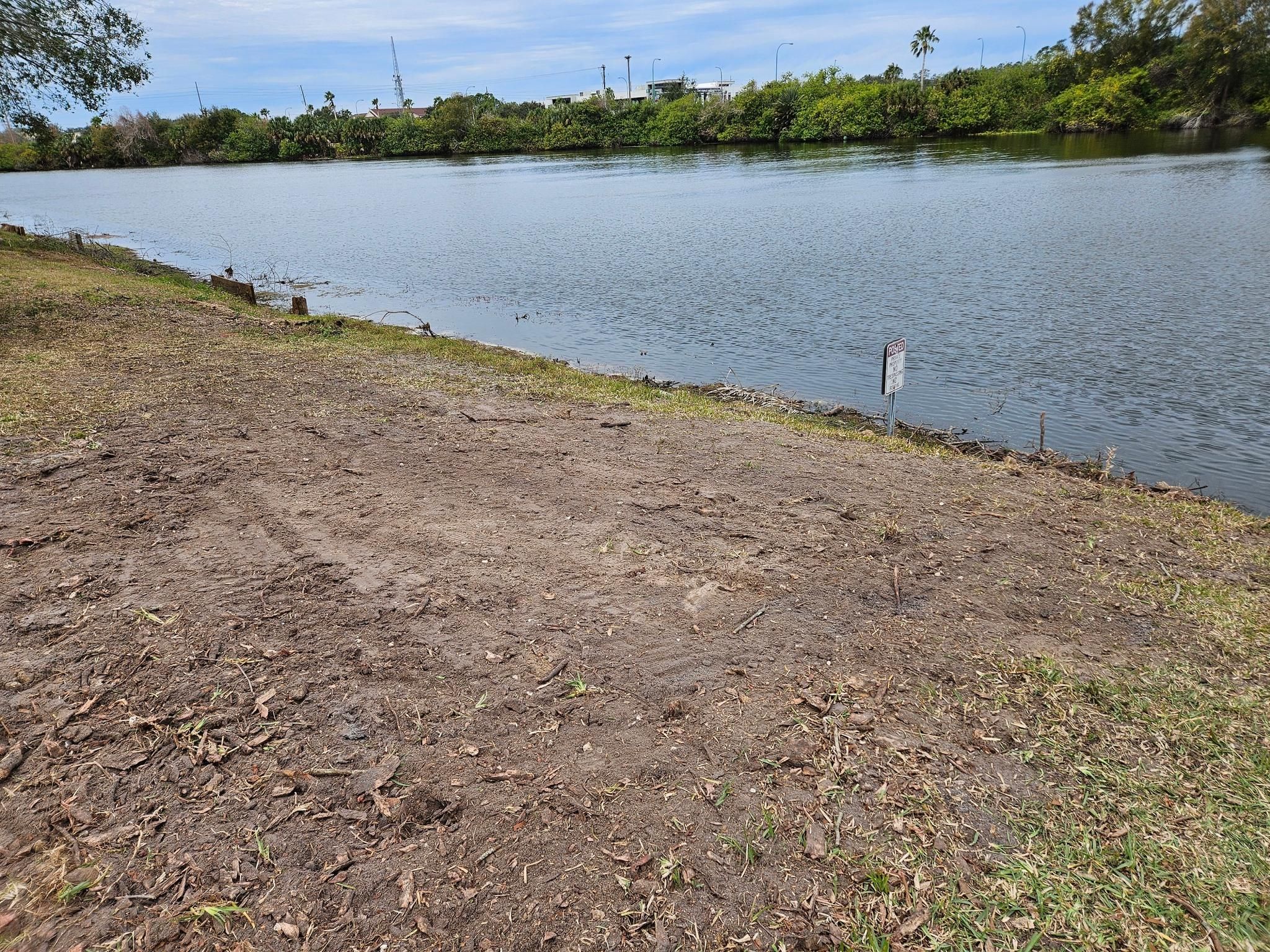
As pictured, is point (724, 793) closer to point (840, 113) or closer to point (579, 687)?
point (579, 687)

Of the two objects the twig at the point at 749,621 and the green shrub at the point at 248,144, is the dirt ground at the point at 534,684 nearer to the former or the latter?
the twig at the point at 749,621

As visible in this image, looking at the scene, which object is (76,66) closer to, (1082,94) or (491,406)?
(491,406)

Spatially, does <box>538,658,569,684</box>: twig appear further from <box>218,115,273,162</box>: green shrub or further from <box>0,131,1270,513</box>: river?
<box>218,115,273,162</box>: green shrub

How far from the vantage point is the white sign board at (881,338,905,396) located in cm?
764

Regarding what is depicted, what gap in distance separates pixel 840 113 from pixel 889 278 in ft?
266

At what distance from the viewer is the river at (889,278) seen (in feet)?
36.1

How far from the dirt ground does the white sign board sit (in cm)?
123

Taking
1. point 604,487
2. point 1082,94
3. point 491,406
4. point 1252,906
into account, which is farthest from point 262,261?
point 1082,94

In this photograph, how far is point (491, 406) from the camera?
8.91m

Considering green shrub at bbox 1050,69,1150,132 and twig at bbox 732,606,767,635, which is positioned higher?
green shrub at bbox 1050,69,1150,132

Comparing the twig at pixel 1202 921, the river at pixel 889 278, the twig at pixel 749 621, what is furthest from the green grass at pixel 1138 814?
the river at pixel 889 278

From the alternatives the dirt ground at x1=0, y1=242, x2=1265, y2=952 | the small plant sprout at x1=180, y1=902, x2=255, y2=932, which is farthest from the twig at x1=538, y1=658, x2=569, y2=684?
the small plant sprout at x1=180, y1=902, x2=255, y2=932

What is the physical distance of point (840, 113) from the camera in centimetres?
8856

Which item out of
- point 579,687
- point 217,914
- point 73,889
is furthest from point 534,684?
point 73,889
